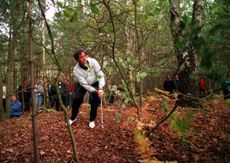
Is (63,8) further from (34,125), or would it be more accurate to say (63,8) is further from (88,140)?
(88,140)

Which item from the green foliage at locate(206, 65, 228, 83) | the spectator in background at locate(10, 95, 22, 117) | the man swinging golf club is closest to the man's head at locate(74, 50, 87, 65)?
the man swinging golf club

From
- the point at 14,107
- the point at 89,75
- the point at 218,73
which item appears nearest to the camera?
the point at 218,73

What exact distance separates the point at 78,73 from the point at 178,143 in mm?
2425

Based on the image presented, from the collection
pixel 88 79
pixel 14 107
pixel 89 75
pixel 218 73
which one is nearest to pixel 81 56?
pixel 89 75

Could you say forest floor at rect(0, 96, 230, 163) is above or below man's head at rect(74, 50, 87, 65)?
below

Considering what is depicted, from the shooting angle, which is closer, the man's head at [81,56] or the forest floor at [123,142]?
the forest floor at [123,142]

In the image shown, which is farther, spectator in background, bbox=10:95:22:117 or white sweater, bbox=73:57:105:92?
spectator in background, bbox=10:95:22:117

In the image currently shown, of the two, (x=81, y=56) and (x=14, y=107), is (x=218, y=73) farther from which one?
(x=14, y=107)

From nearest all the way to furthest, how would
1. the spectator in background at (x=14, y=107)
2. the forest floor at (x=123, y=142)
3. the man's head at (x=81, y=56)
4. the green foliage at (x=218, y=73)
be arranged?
the green foliage at (x=218, y=73), the forest floor at (x=123, y=142), the man's head at (x=81, y=56), the spectator in background at (x=14, y=107)

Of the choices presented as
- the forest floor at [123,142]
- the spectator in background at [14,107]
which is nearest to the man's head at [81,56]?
the forest floor at [123,142]

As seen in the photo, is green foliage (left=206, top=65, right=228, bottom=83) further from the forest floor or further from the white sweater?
the white sweater

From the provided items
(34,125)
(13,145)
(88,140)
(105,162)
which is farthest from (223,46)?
(13,145)

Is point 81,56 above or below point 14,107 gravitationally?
above

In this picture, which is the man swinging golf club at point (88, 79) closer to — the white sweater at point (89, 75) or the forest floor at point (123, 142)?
the white sweater at point (89, 75)
